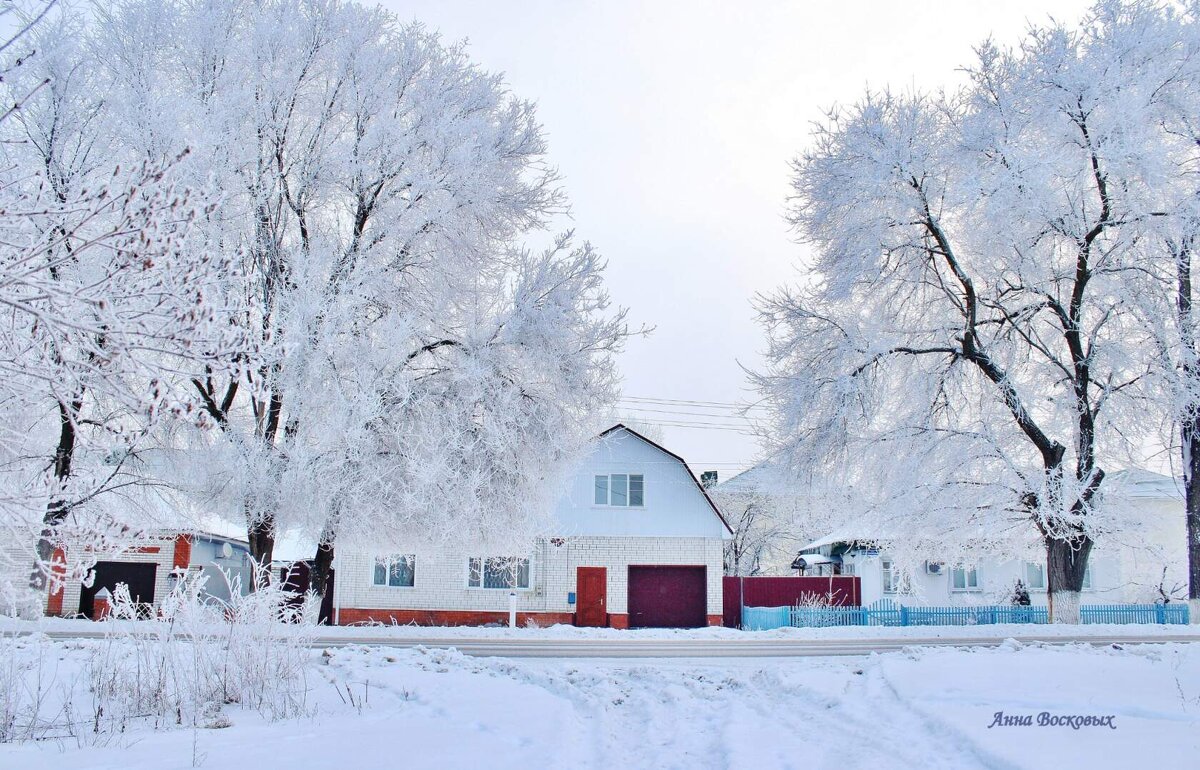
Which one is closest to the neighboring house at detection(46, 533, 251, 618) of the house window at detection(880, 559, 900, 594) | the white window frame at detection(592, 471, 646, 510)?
the white window frame at detection(592, 471, 646, 510)

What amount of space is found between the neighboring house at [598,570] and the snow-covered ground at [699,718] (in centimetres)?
1808

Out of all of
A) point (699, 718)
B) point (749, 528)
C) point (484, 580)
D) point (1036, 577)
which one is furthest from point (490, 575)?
point (749, 528)

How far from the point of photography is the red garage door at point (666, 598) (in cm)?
3072

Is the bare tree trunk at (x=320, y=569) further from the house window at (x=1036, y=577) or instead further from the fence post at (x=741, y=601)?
the house window at (x=1036, y=577)

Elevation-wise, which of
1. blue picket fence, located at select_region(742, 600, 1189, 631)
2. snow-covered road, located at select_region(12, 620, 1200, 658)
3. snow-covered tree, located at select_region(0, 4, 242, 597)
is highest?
snow-covered tree, located at select_region(0, 4, 242, 597)

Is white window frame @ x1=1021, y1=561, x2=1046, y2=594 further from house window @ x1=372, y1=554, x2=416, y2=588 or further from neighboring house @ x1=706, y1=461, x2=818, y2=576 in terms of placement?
house window @ x1=372, y1=554, x2=416, y2=588

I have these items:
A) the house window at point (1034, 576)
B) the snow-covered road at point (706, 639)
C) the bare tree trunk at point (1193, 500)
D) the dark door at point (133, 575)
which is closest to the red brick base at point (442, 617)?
the snow-covered road at point (706, 639)

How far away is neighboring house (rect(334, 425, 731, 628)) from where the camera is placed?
3006 cm

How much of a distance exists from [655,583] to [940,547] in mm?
11366

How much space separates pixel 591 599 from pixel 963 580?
45.5 ft

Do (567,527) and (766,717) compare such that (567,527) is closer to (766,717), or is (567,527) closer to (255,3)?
(255,3)

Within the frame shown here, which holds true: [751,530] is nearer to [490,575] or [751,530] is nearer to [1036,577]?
[1036,577]

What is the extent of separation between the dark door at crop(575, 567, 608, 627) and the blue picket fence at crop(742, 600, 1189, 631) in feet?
17.0

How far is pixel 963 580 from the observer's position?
33.1m
